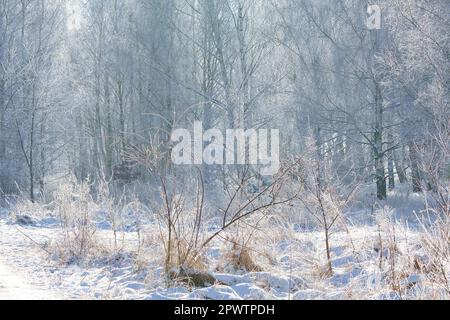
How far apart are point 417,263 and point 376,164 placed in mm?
10047

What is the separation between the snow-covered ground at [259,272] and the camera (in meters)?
5.00

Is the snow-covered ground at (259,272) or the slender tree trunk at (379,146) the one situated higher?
the slender tree trunk at (379,146)

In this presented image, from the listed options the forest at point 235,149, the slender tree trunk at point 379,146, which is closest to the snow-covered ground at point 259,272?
the forest at point 235,149

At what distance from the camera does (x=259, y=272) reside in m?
5.80

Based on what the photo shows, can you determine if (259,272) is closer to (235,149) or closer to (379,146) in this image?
(379,146)

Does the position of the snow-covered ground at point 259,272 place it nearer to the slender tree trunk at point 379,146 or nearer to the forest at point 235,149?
the forest at point 235,149

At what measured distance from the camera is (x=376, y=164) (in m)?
15.5

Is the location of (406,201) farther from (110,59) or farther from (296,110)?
(110,59)

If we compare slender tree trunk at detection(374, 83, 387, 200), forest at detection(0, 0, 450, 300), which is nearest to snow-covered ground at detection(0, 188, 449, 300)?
forest at detection(0, 0, 450, 300)

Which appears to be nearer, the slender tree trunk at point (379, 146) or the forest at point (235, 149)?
the forest at point (235, 149)

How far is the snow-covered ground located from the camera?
5.00m

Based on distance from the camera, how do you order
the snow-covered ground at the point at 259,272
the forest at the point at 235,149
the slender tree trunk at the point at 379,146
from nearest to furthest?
the snow-covered ground at the point at 259,272, the forest at the point at 235,149, the slender tree trunk at the point at 379,146

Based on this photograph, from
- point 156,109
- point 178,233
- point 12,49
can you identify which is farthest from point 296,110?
point 178,233

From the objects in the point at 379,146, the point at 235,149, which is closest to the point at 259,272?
the point at 379,146
